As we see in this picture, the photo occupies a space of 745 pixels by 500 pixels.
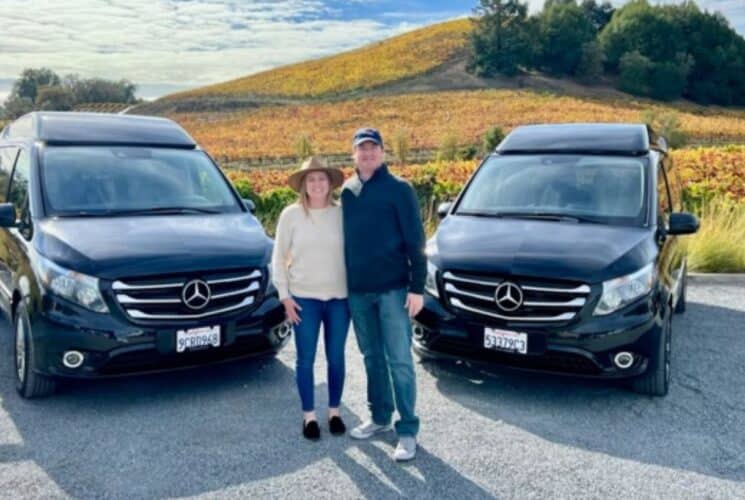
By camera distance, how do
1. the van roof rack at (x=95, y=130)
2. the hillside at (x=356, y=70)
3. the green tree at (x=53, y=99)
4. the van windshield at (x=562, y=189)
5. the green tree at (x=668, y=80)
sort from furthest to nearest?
the hillside at (x=356, y=70)
the green tree at (x=53, y=99)
the green tree at (x=668, y=80)
the van roof rack at (x=95, y=130)
the van windshield at (x=562, y=189)

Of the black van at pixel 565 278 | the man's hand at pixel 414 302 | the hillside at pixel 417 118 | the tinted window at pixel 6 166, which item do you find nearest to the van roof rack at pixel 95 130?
the tinted window at pixel 6 166

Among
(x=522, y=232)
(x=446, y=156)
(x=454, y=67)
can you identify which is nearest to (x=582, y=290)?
(x=522, y=232)

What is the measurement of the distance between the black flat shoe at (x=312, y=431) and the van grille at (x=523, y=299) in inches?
53.1

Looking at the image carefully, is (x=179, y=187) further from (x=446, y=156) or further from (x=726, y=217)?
(x=446, y=156)

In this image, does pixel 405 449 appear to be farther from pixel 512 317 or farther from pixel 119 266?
pixel 119 266

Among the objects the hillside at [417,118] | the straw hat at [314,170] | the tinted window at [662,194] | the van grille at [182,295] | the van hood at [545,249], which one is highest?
the straw hat at [314,170]

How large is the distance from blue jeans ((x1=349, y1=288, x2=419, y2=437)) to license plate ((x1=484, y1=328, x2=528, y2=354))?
92cm

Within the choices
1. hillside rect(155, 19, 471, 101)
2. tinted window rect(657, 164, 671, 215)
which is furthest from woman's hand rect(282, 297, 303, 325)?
hillside rect(155, 19, 471, 101)

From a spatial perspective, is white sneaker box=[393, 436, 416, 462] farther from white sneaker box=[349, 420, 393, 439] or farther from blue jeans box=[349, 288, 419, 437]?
white sneaker box=[349, 420, 393, 439]

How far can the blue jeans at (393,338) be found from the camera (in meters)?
4.39

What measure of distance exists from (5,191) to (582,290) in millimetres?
4926

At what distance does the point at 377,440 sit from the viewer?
470cm

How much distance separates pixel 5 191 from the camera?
6801 mm

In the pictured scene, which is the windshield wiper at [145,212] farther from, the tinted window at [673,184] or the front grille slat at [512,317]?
the tinted window at [673,184]
